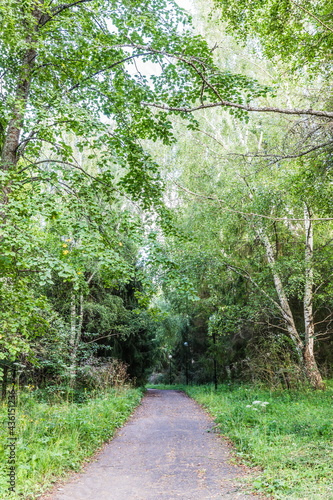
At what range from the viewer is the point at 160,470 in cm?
485

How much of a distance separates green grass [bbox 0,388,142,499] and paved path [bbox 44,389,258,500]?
231mm

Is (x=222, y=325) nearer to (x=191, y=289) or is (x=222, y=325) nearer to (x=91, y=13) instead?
(x=191, y=289)

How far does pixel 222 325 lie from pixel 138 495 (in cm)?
798

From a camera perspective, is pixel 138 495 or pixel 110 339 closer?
pixel 138 495

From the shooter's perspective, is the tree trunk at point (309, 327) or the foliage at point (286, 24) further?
the tree trunk at point (309, 327)

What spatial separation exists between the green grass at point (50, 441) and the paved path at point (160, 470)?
0.76 feet

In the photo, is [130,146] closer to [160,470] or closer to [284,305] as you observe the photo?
[160,470]

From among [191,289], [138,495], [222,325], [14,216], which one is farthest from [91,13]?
[222,325]

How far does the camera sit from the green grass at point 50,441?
153 inches

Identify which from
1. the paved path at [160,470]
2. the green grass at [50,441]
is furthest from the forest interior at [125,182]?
the paved path at [160,470]

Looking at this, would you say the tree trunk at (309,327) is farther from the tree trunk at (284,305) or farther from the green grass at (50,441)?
the green grass at (50,441)

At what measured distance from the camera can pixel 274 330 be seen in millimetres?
12984

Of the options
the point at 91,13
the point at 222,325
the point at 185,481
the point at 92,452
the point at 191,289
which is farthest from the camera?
→ the point at 222,325

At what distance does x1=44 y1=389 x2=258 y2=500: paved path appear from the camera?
12.8ft
